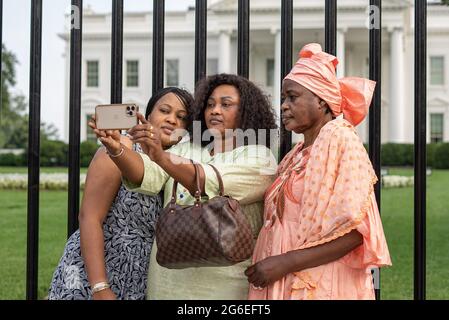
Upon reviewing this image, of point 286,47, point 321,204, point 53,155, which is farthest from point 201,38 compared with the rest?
point 53,155

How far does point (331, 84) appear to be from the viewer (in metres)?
1.75

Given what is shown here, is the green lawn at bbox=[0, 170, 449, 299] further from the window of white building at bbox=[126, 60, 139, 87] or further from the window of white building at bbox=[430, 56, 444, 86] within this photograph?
the window of white building at bbox=[430, 56, 444, 86]

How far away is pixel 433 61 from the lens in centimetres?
2730

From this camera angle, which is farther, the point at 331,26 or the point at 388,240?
the point at 388,240

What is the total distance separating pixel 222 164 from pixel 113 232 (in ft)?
1.35

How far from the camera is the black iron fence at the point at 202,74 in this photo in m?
2.16

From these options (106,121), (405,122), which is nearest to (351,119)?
(106,121)

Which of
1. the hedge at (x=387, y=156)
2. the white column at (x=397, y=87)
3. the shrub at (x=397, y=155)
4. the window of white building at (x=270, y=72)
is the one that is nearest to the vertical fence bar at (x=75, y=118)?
the hedge at (x=387, y=156)

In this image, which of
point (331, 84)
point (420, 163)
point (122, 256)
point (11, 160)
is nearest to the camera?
point (331, 84)

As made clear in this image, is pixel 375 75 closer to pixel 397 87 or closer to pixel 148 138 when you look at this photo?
pixel 148 138

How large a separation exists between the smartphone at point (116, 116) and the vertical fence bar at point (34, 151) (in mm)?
683

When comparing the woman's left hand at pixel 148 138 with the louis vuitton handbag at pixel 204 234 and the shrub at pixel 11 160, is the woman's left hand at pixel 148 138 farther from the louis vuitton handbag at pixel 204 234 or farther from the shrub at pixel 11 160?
the shrub at pixel 11 160
